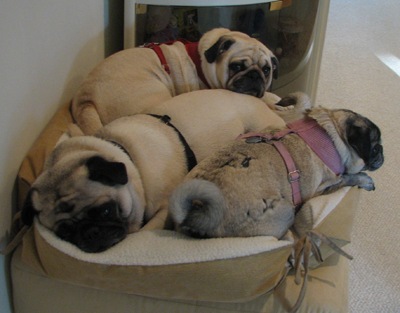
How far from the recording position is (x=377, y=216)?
1998mm

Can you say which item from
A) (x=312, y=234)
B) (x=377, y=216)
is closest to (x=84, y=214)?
(x=312, y=234)

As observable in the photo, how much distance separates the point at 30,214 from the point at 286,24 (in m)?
2.18

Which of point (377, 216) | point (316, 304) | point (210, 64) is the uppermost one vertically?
point (210, 64)

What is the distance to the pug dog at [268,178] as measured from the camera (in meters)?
1.03

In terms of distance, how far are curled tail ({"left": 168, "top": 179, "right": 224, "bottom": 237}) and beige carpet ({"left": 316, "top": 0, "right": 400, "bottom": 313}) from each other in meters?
0.98

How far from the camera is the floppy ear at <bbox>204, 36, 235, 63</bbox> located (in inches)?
71.3

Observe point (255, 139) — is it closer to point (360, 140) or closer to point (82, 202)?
Answer: point (360, 140)

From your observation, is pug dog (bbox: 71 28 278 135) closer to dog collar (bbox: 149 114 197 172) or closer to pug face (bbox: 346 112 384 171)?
dog collar (bbox: 149 114 197 172)

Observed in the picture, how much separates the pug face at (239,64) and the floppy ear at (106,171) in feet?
3.11

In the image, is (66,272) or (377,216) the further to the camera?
(377,216)

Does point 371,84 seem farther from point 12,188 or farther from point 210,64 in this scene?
point 12,188

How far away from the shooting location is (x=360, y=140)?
4.11 ft

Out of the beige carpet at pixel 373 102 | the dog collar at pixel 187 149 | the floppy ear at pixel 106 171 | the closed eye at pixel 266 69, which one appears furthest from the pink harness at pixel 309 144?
the beige carpet at pixel 373 102

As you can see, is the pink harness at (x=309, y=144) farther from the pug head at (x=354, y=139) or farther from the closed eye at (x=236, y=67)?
the closed eye at (x=236, y=67)
